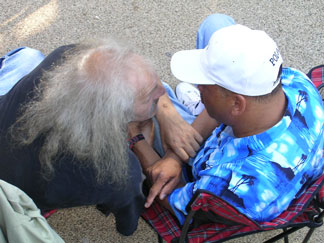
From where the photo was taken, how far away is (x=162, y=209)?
170 centimetres

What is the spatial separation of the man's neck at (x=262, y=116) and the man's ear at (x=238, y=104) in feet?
0.08

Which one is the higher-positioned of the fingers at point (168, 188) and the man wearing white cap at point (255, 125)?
the man wearing white cap at point (255, 125)

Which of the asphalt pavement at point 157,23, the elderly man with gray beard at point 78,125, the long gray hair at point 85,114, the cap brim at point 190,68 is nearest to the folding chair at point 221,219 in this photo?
the elderly man with gray beard at point 78,125

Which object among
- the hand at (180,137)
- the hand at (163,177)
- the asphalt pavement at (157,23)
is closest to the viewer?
the hand at (163,177)

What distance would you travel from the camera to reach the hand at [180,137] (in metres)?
1.81

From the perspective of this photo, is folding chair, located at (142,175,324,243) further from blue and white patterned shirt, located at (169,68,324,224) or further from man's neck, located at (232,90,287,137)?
man's neck, located at (232,90,287,137)

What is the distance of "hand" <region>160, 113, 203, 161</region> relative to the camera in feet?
5.93

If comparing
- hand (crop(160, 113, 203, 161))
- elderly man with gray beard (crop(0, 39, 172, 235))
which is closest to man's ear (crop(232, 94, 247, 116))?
elderly man with gray beard (crop(0, 39, 172, 235))

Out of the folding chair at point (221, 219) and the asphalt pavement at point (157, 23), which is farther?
the asphalt pavement at point (157, 23)

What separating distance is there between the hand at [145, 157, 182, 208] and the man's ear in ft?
1.43

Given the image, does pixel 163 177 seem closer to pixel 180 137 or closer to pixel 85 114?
pixel 180 137

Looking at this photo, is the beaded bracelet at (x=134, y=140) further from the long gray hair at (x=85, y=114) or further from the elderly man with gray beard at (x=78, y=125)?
the long gray hair at (x=85, y=114)

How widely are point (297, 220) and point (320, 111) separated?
1.45ft

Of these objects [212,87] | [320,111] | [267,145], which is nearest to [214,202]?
[267,145]
